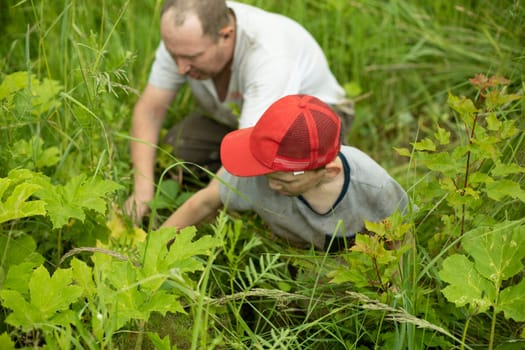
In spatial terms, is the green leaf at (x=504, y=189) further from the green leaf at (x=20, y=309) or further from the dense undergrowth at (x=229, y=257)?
the green leaf at (x=20, y=309)

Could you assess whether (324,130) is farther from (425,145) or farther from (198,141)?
(198,141)

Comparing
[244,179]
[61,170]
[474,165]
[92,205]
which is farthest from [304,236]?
[61,170]

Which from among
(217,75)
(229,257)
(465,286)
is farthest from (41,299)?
(217,75)

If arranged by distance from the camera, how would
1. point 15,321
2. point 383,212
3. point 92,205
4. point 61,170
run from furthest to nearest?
1. point 61,170
2. point 383,212
3. point 92,205
4. point 15,321

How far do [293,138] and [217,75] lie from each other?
0.98 metres

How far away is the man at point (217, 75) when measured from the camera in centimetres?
248

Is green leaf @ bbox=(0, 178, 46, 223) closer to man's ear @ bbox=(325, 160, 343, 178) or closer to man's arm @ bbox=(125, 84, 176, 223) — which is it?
man's ear @ bbox=(325, 160, 343, 178)

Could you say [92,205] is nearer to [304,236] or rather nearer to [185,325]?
[185,325]

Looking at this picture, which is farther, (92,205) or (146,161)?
(146,161)

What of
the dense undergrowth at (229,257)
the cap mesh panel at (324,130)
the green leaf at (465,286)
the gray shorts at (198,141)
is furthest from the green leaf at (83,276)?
the gray shorts at (198,141)

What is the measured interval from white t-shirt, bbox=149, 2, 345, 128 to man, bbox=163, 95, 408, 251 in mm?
365

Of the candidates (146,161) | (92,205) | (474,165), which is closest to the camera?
(92,205)

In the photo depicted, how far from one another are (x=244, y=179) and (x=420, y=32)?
1.77 metres

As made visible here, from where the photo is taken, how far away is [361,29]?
370 cm
